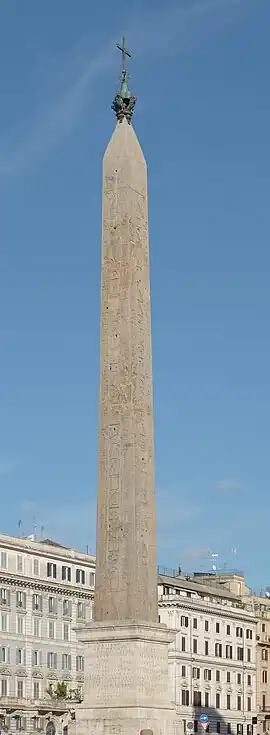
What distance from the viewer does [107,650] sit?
1825 inches

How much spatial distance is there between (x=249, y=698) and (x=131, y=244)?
257ft

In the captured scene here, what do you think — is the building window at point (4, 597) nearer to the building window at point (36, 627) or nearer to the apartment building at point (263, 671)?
the building window at point (36, 627)

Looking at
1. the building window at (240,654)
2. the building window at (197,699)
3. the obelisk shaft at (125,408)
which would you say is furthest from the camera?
the building window at (240,654)

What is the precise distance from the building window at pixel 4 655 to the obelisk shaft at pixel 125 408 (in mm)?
48932

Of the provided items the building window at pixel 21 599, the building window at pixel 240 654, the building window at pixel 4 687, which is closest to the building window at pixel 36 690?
Answer: the building window at pixel 4 687

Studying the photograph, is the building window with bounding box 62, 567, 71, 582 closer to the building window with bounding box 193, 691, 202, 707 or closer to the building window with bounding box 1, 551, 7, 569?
the building window with bounding box 1, 551, 7, 569

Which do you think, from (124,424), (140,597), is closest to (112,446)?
(124,424)

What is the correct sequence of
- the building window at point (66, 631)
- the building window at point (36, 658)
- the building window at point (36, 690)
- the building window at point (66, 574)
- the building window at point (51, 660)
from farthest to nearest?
the building window at point (66, 574) < the building window at point (66, 631) < the building window at point (51, 660) < the building window at point (36, 658) < the building window at point (36, 690)

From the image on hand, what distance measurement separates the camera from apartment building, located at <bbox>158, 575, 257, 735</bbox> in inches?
4257

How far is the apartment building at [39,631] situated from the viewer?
94.6 metres

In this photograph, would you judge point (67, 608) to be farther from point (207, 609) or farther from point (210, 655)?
point (210, 655)

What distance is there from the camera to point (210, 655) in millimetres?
112875

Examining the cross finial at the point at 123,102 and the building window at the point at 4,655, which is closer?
the cross finial at the point at 123,102

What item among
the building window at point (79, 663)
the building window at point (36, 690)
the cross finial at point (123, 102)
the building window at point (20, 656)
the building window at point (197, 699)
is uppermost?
the cross finial at point (123, 102)
